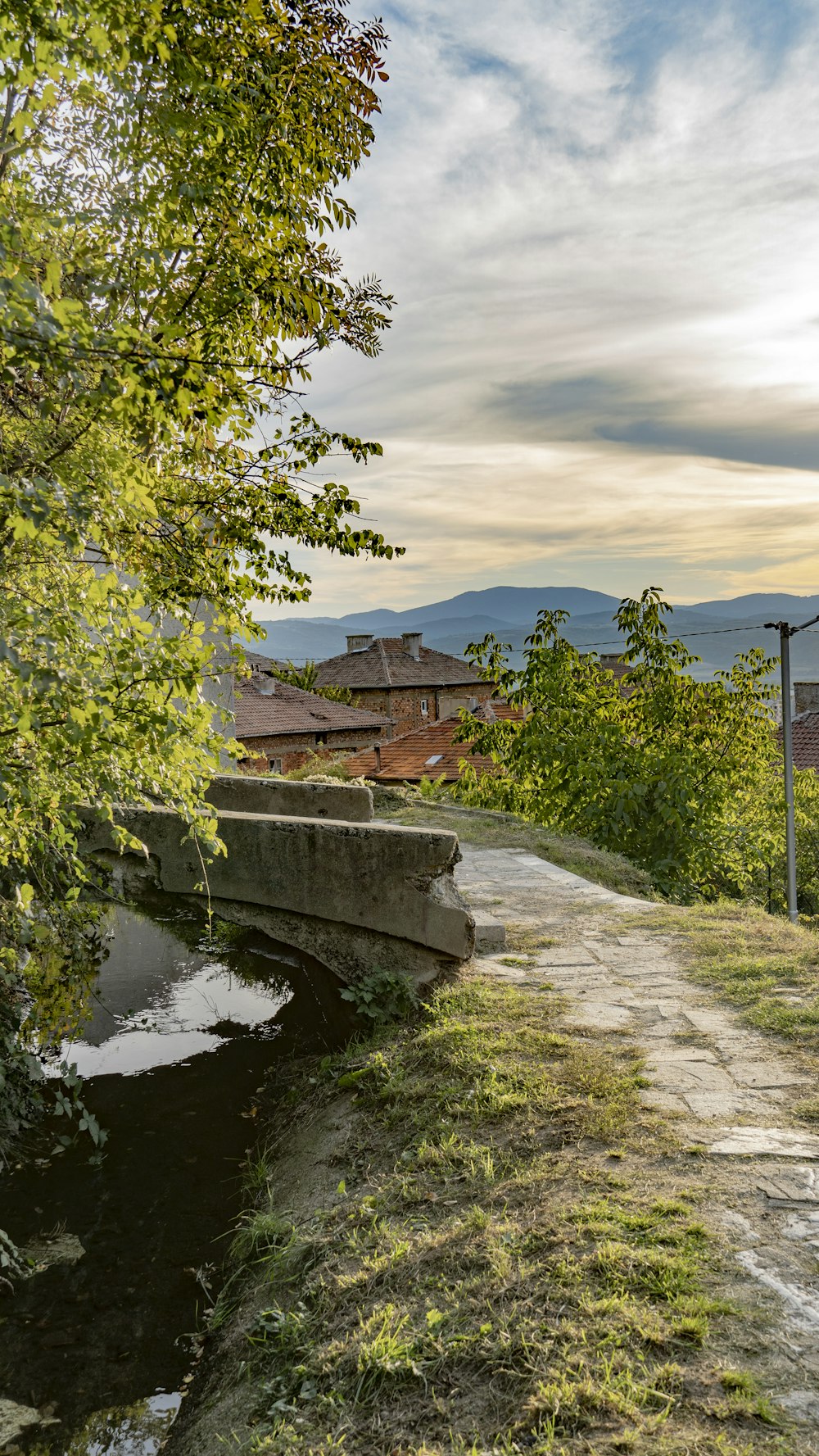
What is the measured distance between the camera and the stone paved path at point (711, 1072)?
8.17ft

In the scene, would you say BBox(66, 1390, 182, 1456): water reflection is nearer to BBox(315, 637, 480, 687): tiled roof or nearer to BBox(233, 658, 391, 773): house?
BBox(233, 658, 391, 773): house

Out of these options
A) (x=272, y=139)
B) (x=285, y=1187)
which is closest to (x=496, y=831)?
(x=285, y=1187)

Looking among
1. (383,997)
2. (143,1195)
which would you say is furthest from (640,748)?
(143,1195)

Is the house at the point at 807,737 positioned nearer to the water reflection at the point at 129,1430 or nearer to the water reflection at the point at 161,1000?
the water reflection at the point at 161,1000

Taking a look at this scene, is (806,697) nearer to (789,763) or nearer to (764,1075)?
(789,763)

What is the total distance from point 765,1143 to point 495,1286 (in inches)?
43.3

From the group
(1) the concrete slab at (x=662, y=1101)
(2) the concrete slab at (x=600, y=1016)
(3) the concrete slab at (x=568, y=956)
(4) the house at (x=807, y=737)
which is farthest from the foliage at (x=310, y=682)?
(1) the concrete slab at (x=662, y=1101)

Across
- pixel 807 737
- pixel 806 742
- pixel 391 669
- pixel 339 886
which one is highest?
pixel 391 669

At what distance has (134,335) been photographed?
275 centimetres

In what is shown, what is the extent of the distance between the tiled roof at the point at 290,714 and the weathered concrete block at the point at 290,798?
21469 millimetres

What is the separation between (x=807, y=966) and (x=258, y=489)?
4327 millimetres

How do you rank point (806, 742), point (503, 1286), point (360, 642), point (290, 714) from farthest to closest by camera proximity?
point (360, 642) → point (290, 714) → point (806, 742) → point (503, 1286)

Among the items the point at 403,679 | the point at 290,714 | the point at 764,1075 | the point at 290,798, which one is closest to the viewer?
the point at 764,1075

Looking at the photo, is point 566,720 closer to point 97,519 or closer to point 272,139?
point 272,139
